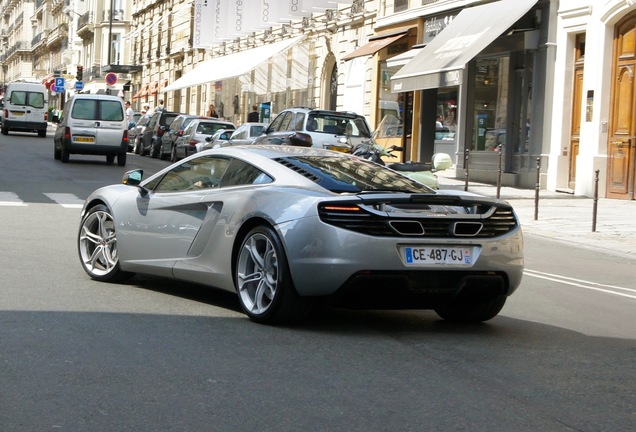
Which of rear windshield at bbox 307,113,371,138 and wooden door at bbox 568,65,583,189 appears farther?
wooden door at bbox 568,65,583,189

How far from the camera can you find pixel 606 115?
23.9 metres

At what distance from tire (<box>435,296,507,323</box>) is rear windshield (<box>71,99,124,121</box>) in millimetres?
23411

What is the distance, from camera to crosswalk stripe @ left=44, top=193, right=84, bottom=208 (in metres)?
17.4

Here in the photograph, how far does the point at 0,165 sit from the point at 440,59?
10.5 meters

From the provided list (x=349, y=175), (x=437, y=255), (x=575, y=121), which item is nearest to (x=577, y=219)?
(x=575, y=121)

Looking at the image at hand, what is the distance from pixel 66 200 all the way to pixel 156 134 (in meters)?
21.6

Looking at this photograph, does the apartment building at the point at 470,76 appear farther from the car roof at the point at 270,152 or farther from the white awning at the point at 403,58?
the car roof at the point at 270,152

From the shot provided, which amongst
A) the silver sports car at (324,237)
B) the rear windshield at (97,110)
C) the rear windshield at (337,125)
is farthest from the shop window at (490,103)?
the silver sports car at (324,237)

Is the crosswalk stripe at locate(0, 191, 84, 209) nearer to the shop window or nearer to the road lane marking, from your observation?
the road lane marking

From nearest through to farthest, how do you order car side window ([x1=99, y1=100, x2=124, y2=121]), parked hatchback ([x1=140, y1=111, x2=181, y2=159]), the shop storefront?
1. the shop storefront
2. car side window ([x1=99, y1=100, x2=124, y2=121])
3. parked hatchback ([x1=140, y1=111, x2=181, y2=159])

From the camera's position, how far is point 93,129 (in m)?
30.4

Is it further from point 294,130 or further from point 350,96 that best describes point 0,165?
point 350,96

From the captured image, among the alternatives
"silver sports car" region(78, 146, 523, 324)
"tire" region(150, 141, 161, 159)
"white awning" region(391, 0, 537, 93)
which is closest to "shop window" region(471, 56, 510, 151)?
"white awning" region(391, 0, 537, 93)

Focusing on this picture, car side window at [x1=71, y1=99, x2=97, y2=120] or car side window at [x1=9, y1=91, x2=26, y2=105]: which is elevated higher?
car side window at [x1=9, y1=91, x2=26, y2=105]
